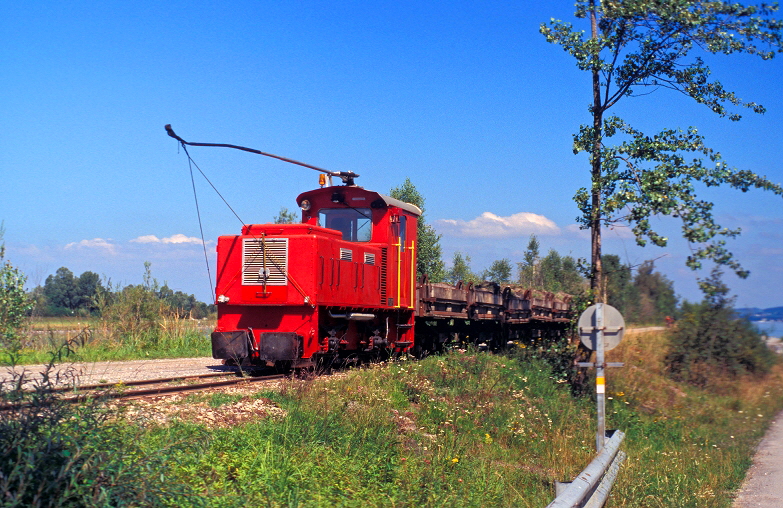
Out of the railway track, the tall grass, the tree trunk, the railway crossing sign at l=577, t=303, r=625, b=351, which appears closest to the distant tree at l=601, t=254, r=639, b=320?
the tree trunk

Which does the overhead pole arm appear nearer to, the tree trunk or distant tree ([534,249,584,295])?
the tree trunk

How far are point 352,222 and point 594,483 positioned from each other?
9496 mm

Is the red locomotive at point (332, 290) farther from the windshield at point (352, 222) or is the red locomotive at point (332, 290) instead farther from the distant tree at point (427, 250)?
the distant tree at point (427, 250)

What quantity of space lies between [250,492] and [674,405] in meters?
15.5

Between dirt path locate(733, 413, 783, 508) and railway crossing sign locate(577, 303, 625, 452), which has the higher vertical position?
railway crossing sign locate(577, 303, 625, 452)

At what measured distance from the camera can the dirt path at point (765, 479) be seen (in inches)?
385

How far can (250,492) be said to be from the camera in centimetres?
562

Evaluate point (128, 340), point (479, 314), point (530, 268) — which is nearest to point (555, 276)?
point (530, 268)

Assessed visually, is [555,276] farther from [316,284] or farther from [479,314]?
[316,284]

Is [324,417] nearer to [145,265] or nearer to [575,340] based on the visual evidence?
[575,340]

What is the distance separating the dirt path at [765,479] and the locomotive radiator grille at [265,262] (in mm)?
7999

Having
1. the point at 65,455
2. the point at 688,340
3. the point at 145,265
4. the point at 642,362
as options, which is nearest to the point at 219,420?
the point at 65,455

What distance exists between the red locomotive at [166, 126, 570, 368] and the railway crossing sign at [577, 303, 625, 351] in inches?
188

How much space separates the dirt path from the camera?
32.1 ft
